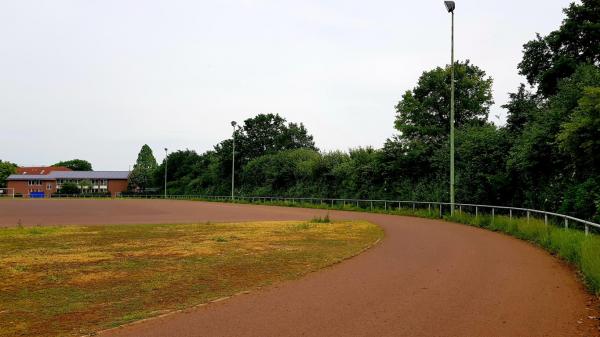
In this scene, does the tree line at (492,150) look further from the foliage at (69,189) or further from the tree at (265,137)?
the foliage at (69,189)

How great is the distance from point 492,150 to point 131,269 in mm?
21641

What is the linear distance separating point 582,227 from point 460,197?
485 inches

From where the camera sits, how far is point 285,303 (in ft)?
24.0

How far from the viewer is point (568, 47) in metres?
32.4

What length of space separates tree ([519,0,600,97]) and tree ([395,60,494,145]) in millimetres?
12584

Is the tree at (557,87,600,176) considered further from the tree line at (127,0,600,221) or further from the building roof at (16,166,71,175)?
the building roof at (16,166,71,175)

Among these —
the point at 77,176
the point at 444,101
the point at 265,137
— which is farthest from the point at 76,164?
the point at 444,101

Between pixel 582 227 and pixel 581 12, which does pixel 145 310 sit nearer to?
pixel 582 227

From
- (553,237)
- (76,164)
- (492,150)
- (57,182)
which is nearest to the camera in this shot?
(553,237)

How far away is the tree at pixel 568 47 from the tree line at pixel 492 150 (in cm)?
7

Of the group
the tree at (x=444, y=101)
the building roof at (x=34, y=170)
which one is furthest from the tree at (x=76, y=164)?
the tree at (x=444, y=101)

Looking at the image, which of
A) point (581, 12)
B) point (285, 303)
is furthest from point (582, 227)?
point (581, 12)

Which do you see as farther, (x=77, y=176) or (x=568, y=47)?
(x=77, y=176)

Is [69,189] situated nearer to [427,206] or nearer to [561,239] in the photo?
[427,206]
